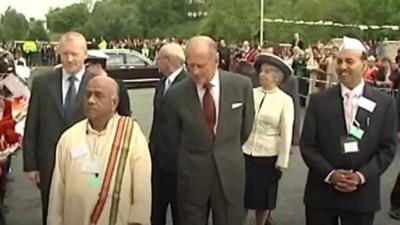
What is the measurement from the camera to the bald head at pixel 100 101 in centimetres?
474

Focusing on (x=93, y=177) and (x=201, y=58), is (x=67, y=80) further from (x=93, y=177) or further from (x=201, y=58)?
(x=93, y=177)

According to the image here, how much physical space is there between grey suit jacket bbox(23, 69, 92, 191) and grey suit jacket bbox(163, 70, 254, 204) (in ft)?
2.72

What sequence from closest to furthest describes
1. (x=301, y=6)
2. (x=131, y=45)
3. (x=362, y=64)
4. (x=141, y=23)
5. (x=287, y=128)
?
(x=362, y=64)
(x=287, y=128)
(x=131, y=45)
(x=301, y=6)
(x=141, y=23)

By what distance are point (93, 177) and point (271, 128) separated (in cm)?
308

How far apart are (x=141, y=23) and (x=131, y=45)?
5629cm

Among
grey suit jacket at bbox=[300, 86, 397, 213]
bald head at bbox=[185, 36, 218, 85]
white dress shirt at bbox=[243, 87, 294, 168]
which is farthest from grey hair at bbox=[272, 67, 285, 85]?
grey suit jacket at bbox=[300, 86, 397, 213]

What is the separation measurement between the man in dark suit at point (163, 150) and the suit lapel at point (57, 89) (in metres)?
0.86

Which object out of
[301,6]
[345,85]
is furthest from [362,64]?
[301,6]

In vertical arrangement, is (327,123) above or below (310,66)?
above

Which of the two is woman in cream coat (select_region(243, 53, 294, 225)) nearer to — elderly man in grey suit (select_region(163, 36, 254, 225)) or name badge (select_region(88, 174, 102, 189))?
elderly man in grey suit (select_region(163, 36, 254, 225))

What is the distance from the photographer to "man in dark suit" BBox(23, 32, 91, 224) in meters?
5.96

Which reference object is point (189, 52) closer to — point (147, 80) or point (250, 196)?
point (250, 196)

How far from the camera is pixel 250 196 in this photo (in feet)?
25.3

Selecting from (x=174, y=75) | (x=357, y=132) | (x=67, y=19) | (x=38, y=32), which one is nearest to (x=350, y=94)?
(x=357, y=132)
